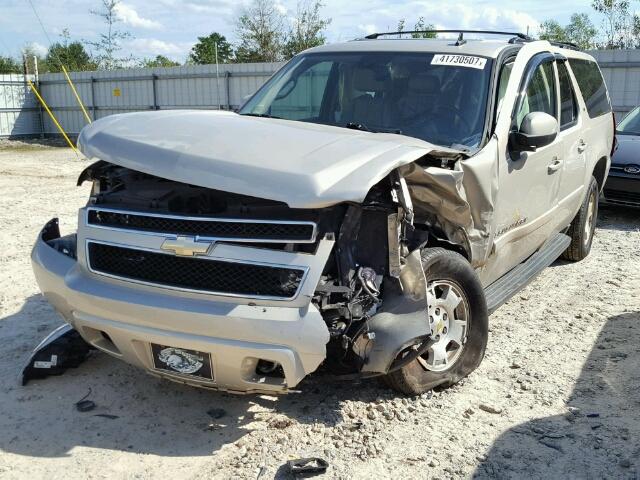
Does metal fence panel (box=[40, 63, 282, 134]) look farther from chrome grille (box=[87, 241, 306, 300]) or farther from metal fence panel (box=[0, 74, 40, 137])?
chrome grille (box=[87, 241, 306, 300])

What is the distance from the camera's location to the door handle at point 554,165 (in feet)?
16.0

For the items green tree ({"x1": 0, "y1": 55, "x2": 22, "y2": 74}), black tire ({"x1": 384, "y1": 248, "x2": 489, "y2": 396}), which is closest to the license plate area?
black tire ({"x1": 384, "y1": 248, "x2": 489, "y2": 396})

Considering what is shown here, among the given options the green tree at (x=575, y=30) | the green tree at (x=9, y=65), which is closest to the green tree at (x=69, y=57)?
the green tree at (x=9, y=65)

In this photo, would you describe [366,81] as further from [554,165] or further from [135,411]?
[135,411]

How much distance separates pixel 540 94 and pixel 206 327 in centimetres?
326

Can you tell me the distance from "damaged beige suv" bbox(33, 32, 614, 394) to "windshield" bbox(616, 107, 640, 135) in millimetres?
6241

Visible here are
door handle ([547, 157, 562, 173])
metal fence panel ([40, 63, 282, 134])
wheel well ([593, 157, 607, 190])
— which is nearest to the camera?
door handle ([547, 157, 562, 173])

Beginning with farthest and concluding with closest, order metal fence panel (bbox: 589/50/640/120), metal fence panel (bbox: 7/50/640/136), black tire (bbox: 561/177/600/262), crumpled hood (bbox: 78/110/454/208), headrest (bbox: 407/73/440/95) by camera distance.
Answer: metal fence panel (bbox: 7/50/640/136) < metal fence panel (bbox: 589/50/640/120) < black tire (bbox: 561/177/600/262) < headrest (bbox: 407/73/440/95) < crumpled hood (bbox: 78/110/454/208)

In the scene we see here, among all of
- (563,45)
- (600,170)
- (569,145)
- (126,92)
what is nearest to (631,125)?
(600,170)

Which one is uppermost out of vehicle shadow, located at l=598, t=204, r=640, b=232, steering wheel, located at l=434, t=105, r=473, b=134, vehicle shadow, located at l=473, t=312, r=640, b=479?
steering wheel, located at l=434, t=105, r=473, b=134

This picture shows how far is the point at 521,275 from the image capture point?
4887 mm

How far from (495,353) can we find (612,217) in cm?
569

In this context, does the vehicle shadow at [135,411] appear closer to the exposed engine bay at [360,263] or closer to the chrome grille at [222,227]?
the exposed engine bay at [360,263]

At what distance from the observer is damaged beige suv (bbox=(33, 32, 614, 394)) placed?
9.62 ft
